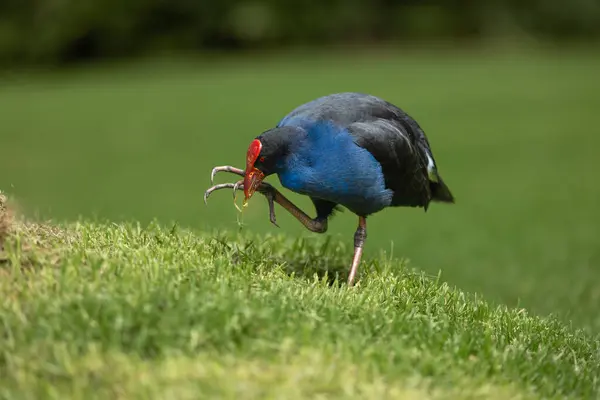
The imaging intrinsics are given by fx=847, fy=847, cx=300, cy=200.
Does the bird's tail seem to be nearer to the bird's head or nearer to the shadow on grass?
the shadow on grass

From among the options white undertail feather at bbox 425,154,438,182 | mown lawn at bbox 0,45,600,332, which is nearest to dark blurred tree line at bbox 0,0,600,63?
mown lawn at bbox 0,45,600,332

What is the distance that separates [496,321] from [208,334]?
2.01 metres

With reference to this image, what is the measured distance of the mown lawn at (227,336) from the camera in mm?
3584

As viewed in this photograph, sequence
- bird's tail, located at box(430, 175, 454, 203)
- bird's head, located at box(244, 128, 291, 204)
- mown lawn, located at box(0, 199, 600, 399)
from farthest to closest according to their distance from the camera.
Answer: bird's tail, located at box(430, 175, 454, 203) < bird's head, located at box(244, 128, 291, 204) < mown lawn, located at box(0, 199, 600, 399)

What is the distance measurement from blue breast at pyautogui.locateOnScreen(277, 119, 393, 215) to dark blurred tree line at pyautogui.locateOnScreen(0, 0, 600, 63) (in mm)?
23916

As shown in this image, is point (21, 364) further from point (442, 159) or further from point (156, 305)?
point (442, 159)

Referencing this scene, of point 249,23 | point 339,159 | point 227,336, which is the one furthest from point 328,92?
point 227,336

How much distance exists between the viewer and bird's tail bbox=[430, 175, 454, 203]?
619cm

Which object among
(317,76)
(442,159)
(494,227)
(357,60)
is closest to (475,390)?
(494,227)

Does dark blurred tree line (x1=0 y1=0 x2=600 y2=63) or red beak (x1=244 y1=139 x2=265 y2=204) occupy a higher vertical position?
red beak (x1=244 y1=139 x2=265 y2=204)

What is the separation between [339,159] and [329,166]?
0.08 metres

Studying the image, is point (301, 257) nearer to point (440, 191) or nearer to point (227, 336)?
point (440, 191)

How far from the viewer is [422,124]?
16.7 metres

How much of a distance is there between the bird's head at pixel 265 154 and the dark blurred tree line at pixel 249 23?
2389 cm
